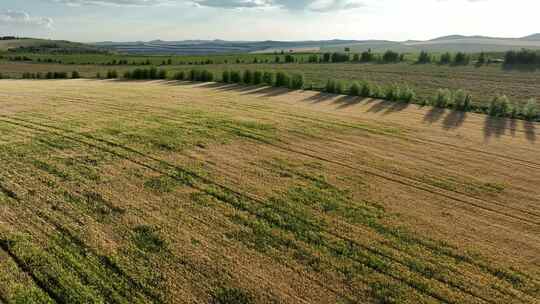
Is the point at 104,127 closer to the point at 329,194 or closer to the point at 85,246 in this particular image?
the point at 85,246

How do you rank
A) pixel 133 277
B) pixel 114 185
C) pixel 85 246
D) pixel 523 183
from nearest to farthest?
pixel 133 277, pixel 85 246, pixel 114 185, pixel 523 183

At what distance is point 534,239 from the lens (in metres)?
9.20

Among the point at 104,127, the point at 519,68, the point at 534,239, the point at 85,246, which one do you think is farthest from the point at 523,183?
the point at 519,68

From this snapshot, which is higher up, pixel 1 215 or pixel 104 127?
pixel 104 127

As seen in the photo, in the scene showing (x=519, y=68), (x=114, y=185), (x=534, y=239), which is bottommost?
(x=534, y=239)

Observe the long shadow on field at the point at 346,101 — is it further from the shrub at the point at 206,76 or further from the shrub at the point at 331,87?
the shrub at the point at 206,76

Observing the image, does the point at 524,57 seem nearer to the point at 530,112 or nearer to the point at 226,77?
the point at 530,112

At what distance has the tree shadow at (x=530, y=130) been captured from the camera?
63.9 feet

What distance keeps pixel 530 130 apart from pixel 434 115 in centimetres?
543

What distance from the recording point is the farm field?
7.01 meters

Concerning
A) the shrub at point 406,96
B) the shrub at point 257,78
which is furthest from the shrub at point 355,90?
the shrub at point 257,78

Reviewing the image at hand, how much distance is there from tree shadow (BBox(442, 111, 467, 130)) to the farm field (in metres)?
2.32

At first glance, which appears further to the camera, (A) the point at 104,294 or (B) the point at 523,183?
(B) the point at 523,183

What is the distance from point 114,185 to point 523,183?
46.3 feet
